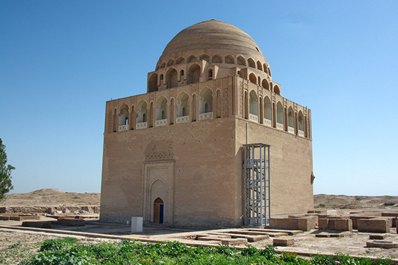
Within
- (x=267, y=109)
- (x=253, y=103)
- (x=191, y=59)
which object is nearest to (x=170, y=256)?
(x=253, y=103)

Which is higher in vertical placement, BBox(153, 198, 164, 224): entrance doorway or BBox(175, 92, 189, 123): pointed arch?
BBox(175, 92, 189, 123): pointed arch

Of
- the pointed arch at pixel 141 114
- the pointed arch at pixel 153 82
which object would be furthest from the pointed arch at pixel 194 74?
the pointed arch at pixel 141 114

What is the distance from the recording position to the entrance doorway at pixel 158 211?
66.9 ft

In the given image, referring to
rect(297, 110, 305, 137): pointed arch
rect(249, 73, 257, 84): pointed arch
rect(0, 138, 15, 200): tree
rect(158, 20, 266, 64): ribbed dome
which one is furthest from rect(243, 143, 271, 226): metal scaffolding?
rect(0, 138, 15, 200): tree

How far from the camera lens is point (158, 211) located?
2053 centimetres

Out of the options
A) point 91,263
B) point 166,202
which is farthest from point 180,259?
point 166,202

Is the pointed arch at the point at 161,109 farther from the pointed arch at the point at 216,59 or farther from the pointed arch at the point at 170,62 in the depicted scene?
the pointed arch at the point at 216,59

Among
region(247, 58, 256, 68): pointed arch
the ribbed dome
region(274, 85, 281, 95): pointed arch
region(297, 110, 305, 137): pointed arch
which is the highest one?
the ribbed dome

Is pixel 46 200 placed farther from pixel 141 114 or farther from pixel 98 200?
pixel 141 114

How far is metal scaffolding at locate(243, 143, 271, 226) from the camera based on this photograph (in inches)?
709

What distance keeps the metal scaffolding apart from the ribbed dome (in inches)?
280

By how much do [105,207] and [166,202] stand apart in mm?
4687

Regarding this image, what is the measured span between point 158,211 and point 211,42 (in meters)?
10.2

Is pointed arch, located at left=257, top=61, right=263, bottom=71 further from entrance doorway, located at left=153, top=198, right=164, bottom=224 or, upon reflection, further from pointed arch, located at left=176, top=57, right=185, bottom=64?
entrance doorway, located at left=153, top=198, right=164, bottom=224
